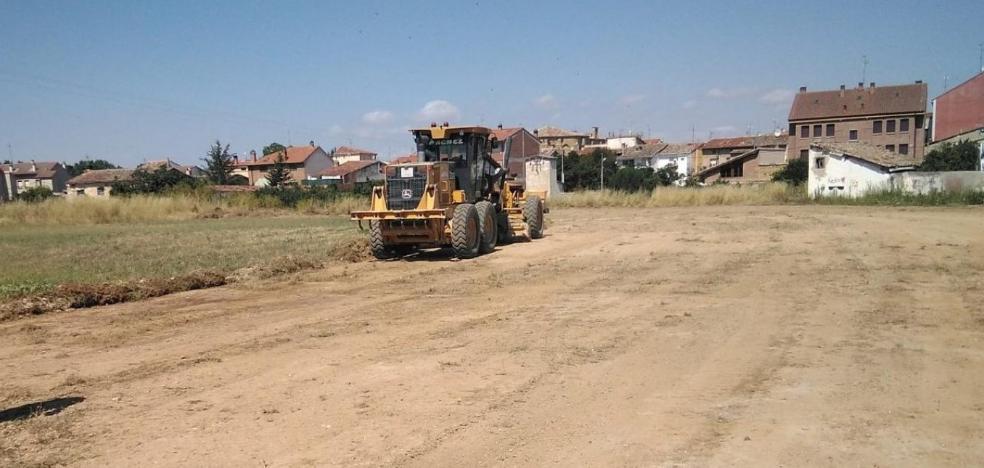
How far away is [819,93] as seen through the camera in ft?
257

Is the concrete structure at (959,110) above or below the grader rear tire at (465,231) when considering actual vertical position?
above

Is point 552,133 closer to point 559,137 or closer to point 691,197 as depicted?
point 559,137

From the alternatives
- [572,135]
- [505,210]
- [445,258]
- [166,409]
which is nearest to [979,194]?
[505,210]

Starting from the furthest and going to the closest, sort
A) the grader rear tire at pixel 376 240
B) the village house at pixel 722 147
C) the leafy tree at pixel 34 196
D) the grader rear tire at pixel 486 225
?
1. the village house at pixel 722 147
2. the leafy tree at pixel 34 196
3. the grader rear tire at pixel 486 225
4. the grader rear tire at pixel 376 240

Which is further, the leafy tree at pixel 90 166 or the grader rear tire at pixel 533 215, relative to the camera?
the leafy tree at pixel 90 166

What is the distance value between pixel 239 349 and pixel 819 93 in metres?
83.5

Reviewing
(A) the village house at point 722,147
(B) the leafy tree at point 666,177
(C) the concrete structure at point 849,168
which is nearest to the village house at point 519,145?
(B) the leafy tree at point 666,177

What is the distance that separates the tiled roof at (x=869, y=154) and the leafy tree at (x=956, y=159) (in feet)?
23.7

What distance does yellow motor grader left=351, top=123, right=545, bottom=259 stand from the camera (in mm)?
15516

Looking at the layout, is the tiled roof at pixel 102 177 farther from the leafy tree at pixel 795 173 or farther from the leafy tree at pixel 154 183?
the leafy tree at pixel 795 173

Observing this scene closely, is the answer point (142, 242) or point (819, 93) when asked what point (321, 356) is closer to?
point (142, 242)

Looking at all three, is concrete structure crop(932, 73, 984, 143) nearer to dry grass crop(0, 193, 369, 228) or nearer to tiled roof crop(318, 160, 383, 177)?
dry grass crop(0, 193, 369, 228)

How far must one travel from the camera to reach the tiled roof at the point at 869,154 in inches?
1629

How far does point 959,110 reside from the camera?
6956 centimetres
